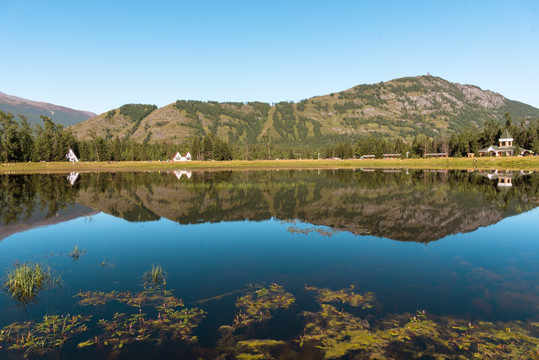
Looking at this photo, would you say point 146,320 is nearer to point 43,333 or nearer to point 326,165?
point 43,333

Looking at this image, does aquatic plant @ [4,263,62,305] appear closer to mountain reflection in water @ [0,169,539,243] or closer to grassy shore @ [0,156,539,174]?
mountain reflection in water @ [0,169,539,243]

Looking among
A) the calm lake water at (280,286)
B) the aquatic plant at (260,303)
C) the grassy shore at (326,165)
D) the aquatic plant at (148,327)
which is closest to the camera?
the calm lake water at (280,286)

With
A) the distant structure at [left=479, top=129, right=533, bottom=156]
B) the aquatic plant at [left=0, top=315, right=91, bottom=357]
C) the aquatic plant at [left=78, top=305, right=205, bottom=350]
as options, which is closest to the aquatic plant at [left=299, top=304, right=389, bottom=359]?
the aquatic plant at [left=78, top=305, right=205, bottom=350]

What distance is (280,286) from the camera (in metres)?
14.3

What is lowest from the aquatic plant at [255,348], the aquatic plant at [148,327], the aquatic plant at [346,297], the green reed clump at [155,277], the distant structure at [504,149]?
the green reed clump at [155,277]

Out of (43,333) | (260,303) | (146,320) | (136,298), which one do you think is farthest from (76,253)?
(260,303)

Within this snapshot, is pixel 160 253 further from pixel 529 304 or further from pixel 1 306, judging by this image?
pixel 529 304

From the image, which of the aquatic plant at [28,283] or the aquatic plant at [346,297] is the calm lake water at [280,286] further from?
the aquatic plant at [28,283]

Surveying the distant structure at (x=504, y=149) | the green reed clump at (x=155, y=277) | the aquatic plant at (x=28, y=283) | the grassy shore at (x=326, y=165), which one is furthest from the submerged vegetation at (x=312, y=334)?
the distant structure at (x=504, y=149)

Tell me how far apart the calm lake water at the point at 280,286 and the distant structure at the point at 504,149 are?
13968 cm

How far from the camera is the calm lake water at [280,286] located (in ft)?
32.0

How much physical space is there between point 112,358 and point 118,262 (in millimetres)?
10107

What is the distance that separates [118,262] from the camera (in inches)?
717

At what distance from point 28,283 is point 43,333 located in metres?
5.03
